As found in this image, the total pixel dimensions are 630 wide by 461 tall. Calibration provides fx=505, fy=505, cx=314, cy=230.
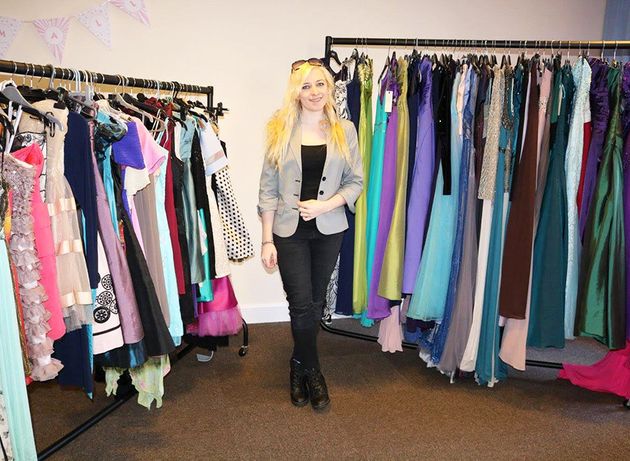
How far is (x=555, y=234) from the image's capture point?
2.36 meters

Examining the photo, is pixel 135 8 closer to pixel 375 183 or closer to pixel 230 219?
pixel 230 219

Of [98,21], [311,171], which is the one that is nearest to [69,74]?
[311,171]

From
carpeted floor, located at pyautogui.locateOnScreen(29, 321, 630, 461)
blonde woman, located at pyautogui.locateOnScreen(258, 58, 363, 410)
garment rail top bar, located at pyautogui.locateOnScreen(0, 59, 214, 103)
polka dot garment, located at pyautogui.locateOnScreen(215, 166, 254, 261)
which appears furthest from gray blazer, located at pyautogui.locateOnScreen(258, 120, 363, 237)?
carpeted floor, located at pyautogui.locateOnScreen(29, 321, 630, 461)

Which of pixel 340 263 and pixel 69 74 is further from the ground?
pixel 69 74

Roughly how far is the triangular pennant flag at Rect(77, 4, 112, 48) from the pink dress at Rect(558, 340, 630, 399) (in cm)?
315

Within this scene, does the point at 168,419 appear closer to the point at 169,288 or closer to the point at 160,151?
the point at 169,288

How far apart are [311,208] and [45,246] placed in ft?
3.40

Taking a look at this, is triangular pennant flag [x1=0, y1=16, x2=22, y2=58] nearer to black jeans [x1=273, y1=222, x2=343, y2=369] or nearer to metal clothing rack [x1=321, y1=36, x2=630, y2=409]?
metal clothing rack [x1=321, y1=36, x2=630, y2=409]

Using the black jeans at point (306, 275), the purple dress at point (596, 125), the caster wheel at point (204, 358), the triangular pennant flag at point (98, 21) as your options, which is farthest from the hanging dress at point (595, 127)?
the triangular pennant flag at point (98, 21)

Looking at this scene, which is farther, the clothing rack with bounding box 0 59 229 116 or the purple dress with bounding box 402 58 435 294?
the purple dress with bounding box 402 58 435 294

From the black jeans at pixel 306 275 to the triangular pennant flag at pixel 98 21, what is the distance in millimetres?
1696

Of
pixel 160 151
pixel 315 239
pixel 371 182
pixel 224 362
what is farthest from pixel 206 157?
pixel 224 362

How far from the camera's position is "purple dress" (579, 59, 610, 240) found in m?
2.33

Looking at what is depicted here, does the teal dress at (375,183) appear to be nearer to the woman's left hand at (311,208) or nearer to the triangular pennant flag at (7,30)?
the woman's left hand at (311,208)
